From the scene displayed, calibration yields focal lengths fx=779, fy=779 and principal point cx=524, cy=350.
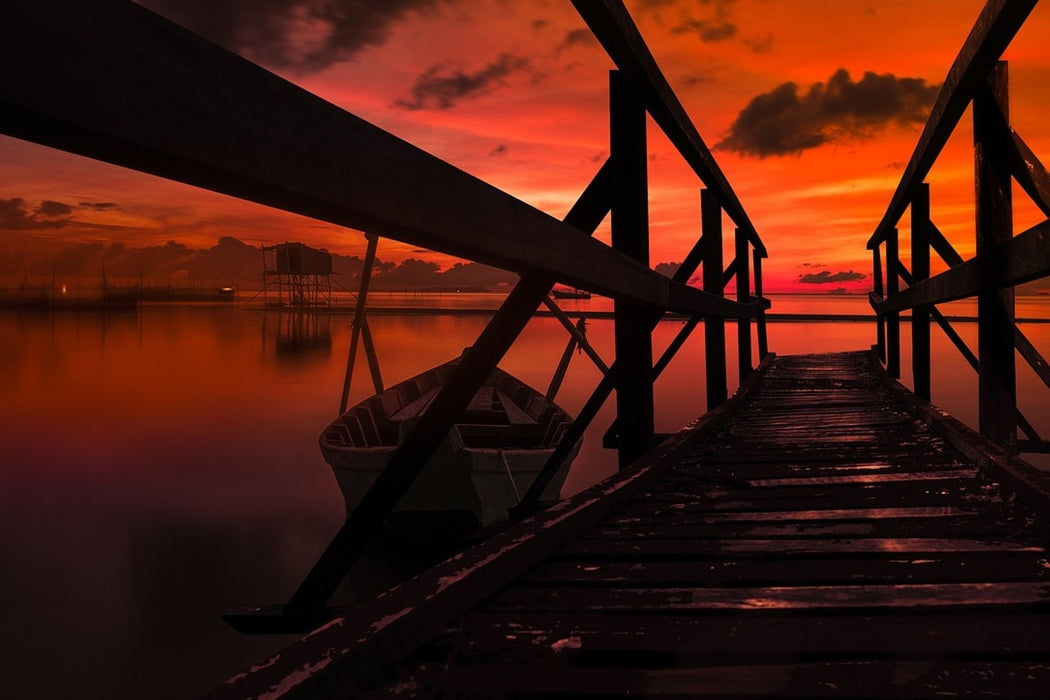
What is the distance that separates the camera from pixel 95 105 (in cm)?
82

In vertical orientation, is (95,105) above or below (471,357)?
above

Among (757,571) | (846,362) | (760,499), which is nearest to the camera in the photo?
(757,571)

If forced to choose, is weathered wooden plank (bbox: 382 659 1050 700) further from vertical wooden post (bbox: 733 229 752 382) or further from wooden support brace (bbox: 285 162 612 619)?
vertical wooden post (bbox: 733 229 752 382)

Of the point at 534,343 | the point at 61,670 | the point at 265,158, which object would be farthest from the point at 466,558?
the point at 534,343

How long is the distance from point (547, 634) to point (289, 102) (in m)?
1.29

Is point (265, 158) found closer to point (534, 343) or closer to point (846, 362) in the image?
point (846, 362)

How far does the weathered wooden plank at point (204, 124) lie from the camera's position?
781 millimetres

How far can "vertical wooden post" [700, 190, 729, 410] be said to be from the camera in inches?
Result: 255

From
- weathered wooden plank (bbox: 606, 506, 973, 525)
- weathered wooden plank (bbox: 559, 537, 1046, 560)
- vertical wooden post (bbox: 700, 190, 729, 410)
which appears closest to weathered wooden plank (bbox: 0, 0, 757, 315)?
weathered wooden plank (bbox: 559, 537, 1046, 560)

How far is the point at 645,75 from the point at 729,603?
237 centimetres

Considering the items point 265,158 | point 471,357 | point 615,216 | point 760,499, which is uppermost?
point 615,216

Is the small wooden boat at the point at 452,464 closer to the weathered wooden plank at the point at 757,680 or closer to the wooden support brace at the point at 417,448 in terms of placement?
the wooden support brace at the point at 417,448

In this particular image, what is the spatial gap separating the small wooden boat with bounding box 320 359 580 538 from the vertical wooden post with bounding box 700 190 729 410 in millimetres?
3004

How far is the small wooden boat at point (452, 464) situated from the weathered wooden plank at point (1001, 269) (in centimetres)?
551
